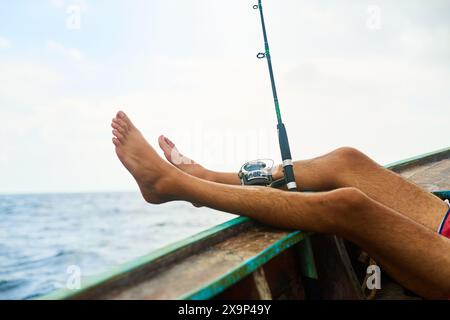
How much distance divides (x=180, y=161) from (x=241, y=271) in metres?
1.93

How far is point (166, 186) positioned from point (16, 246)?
53.5ft

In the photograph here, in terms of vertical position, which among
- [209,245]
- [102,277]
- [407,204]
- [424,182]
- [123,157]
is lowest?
[424,182]

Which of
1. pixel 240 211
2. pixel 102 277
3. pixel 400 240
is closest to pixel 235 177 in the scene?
pixel 240 211

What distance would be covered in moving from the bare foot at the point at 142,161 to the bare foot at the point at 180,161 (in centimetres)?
44

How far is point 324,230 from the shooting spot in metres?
1.45

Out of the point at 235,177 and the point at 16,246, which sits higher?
the point at 235,177

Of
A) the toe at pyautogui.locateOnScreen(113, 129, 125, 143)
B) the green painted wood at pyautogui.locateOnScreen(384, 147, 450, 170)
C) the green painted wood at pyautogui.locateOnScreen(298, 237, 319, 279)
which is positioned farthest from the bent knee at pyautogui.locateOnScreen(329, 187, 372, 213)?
the green painted wood at pyautogui.locateOnScreen(384, 147, 450, 170)

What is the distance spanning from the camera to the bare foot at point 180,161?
107 inches

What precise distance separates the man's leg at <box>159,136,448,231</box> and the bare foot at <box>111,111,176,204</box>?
94 cm

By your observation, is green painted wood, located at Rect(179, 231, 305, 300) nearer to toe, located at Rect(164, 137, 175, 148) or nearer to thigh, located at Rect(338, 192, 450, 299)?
thigh, located at Rect(338, 192, 450, 299)

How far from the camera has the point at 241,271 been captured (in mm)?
1094

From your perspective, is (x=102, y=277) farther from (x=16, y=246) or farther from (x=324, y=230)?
(x=16, y=246)

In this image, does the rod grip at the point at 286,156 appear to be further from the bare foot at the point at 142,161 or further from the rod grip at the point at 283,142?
the bare foot at the point at 142,161

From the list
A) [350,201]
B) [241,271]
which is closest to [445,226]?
[350,201]
